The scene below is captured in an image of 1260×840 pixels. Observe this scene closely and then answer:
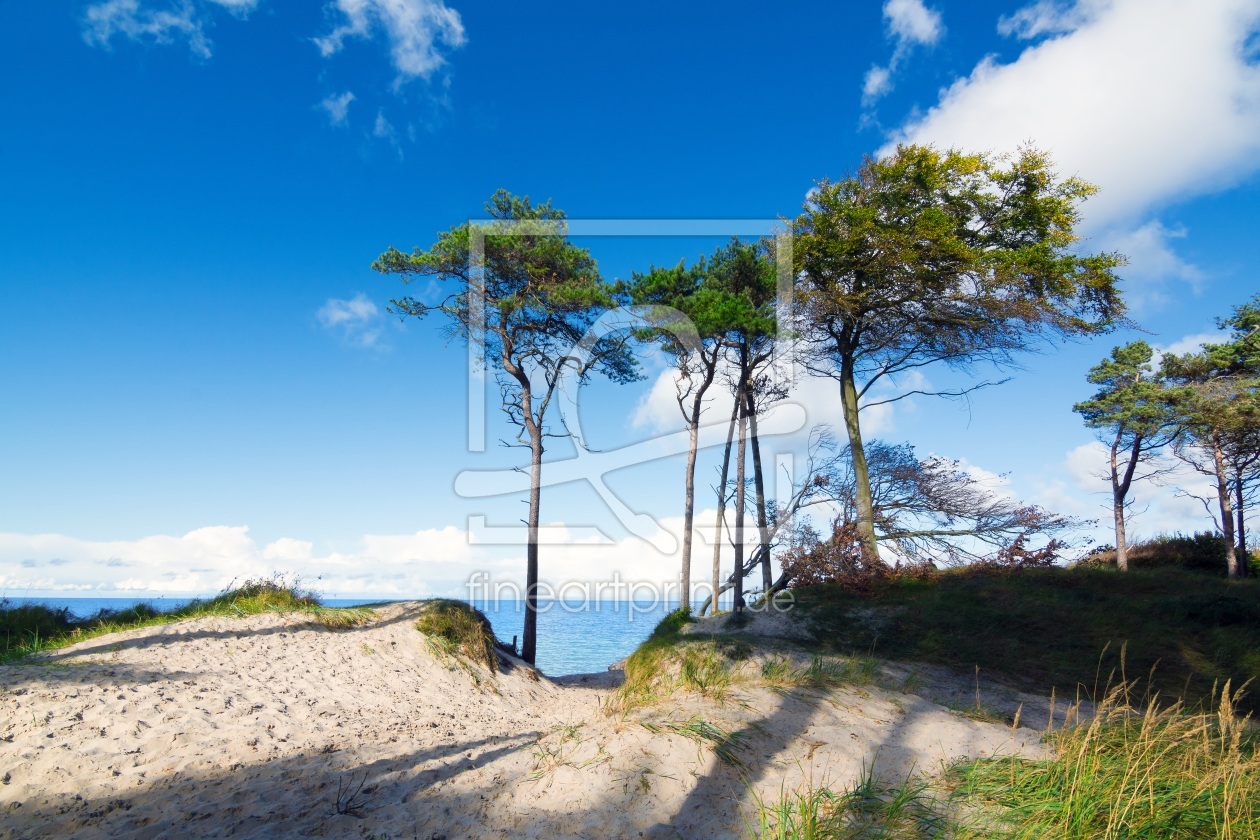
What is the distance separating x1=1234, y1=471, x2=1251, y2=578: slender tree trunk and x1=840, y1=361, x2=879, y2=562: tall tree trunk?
1222 cm

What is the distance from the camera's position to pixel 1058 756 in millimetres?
4945

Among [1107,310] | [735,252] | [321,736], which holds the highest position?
[735,252]

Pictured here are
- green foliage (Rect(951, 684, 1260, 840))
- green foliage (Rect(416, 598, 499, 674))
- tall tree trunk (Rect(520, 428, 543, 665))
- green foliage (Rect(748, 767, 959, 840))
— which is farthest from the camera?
tall tree trunk (Rect(520, 428, 543, 665))

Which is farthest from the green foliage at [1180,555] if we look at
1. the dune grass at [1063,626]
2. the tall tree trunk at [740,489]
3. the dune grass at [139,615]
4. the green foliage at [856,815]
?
the dune grass at [139,615]

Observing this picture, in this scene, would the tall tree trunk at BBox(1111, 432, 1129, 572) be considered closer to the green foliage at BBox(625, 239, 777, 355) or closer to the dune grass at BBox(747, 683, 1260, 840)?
the green foliage at BBox(625, 239, 777, 355)

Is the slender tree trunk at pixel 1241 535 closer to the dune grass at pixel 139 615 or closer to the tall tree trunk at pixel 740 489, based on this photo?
the tall tree trunk at pixel 740 489

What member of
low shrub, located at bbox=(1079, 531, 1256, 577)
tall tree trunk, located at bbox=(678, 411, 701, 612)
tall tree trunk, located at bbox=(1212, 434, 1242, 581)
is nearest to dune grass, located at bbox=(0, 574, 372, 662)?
tall tree trunk, located at bbox=(678, 411, 701, 612)

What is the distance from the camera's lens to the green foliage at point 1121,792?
374 cm

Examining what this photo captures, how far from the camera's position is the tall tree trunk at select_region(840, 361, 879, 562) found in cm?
1647

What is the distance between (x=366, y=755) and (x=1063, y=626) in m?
12.5

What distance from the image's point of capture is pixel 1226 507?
20562mm

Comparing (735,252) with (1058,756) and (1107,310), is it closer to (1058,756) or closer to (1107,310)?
(1107,310)

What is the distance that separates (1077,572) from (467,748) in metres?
15.2

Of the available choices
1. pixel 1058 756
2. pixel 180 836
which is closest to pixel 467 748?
pixel 180 836
